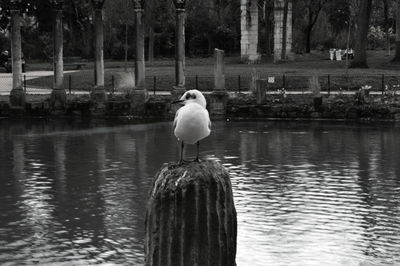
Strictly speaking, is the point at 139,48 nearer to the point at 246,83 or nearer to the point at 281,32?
the point at 246,83

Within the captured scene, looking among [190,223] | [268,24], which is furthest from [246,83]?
[190,223]

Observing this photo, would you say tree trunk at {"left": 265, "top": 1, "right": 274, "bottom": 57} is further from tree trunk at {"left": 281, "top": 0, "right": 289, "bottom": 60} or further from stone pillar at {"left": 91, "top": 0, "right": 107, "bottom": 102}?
stone pillar at {"left": 91, "top": 0, "right": 107, "bottom": 102}

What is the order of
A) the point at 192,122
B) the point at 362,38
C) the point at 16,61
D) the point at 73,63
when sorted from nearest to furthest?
the point at 192,122 < the point at 16,61 < the point at 362,38 < the point at 73,63

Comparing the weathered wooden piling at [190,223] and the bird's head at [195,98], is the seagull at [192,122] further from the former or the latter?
the weathered wooden piling at [190,223]

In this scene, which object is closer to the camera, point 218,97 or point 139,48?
point 218,97

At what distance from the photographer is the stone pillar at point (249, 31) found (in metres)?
67.1

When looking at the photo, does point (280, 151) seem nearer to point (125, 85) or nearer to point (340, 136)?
point (340, 136)

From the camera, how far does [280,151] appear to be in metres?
28.8

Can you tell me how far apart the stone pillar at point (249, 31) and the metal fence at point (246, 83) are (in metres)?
17.2

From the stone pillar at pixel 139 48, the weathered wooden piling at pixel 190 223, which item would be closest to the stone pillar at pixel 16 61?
the stone pillar at pixel 139 48

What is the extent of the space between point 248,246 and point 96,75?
2721 centimetres

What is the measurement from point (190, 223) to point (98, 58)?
34.5 meters

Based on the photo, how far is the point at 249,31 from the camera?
6762 cm

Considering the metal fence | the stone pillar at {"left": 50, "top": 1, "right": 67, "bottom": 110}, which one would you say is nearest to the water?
the stone pillar at {"left": 50, "top": 1, "right": 67, "bottom": 110}
